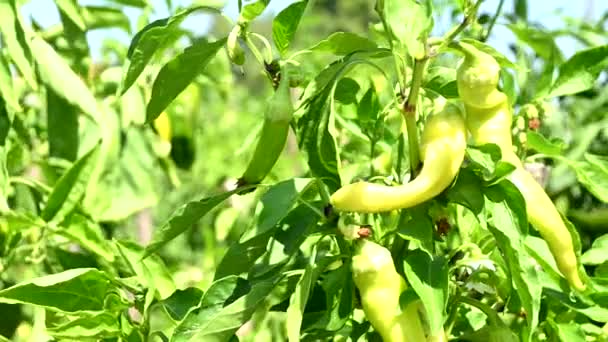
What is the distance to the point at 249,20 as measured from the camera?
1.02 m

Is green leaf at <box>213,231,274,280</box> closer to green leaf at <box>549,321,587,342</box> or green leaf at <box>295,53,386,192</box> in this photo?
green leaf at <box>295,53,386,192</box>

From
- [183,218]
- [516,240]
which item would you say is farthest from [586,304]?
[183,218]

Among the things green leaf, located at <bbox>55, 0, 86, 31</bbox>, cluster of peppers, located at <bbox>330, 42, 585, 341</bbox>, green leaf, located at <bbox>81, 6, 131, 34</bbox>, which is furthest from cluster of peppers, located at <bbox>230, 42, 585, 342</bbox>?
green leaf, located at <bbox>81, 6, 131, 34</bbox>

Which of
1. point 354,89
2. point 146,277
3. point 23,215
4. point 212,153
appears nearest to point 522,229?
point 354,89

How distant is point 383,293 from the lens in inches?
38.4

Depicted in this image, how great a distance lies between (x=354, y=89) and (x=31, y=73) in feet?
1.50

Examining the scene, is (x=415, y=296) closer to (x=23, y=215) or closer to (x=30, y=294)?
(x=30, y=294)

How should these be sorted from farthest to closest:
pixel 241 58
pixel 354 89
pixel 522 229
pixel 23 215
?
1. pixel 23 215
2. pixel 354 89
3. pixel 241 58
4. pixel 522 229

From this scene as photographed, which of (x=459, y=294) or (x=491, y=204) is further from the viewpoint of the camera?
(x=459, y=294)

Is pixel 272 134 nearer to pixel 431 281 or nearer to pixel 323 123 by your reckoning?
pixel 323 123

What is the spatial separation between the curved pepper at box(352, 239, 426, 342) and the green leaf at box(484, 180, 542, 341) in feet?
0.31

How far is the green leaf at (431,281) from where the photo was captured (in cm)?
92

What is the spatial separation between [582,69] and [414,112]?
0.30 m

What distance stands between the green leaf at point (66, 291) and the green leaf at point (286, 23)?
276mm
